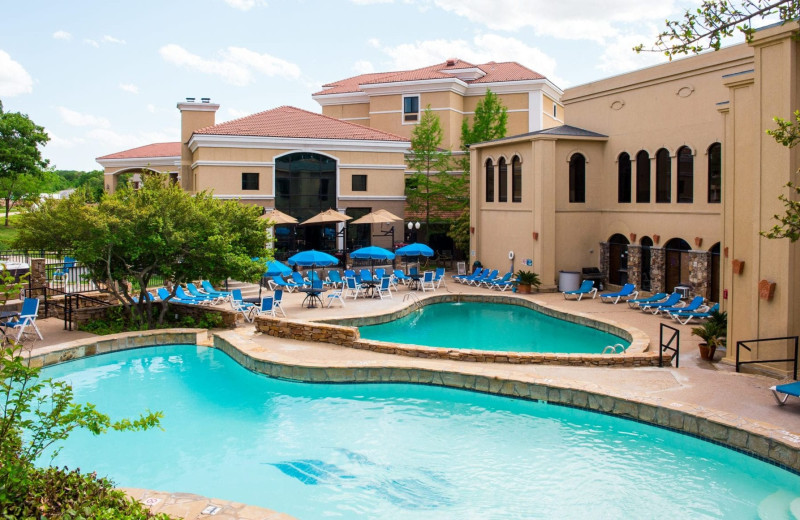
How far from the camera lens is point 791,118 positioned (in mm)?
12906

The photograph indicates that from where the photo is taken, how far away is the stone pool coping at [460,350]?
15.3 metres

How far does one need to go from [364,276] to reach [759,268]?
16064mm

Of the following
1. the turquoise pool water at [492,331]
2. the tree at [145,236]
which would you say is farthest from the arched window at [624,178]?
the tree at [145,236]

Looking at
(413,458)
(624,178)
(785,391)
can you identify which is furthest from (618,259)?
(413,458)

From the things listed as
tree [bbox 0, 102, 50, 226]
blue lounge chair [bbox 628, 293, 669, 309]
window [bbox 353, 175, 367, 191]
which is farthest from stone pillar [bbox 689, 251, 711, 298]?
tree [bbox 0, 102, 50, 226]

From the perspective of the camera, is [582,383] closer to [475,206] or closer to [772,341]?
[772,341]

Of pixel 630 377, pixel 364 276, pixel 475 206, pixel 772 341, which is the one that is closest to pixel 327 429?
pixel 630 377

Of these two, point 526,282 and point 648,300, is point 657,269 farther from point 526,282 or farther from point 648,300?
point 526,282

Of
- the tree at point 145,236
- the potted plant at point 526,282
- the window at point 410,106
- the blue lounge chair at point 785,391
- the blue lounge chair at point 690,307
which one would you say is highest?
the window at point 410,106

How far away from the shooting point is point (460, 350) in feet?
53.4

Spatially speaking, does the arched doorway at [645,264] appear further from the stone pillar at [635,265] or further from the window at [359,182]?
the window at [359,182]

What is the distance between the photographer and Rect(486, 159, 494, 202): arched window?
31.3 meters

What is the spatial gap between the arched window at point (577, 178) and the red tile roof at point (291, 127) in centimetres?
1255

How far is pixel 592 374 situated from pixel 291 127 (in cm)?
2588
